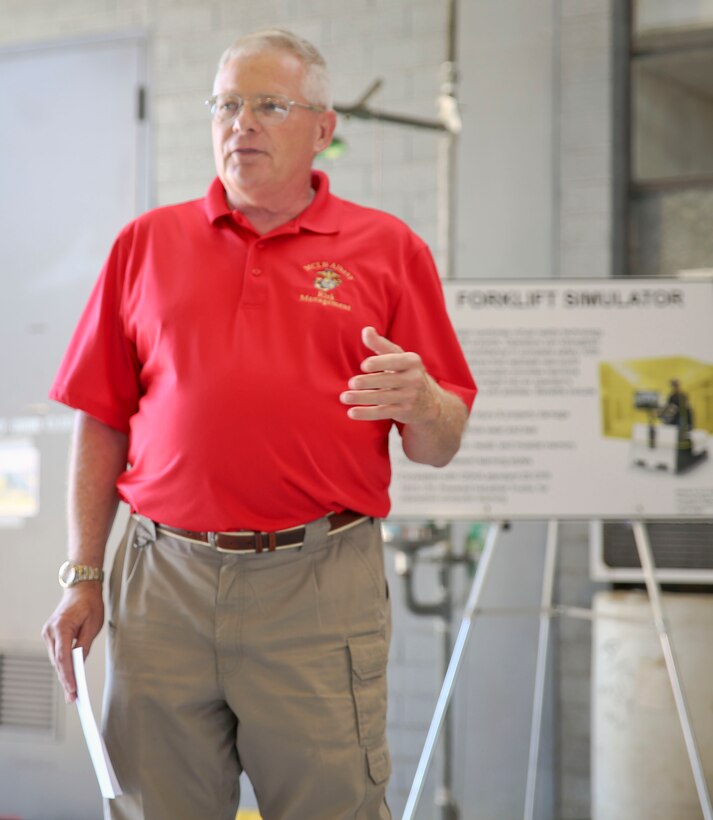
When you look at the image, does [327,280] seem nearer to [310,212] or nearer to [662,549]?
[310,212]

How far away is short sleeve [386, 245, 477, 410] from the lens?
1.66 metres

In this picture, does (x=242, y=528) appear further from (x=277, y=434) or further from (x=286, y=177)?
(x=286, y=177)

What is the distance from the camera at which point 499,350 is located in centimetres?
273

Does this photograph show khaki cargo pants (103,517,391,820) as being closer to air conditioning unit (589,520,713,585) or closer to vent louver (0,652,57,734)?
air conditioning unit (589,520,713,585)

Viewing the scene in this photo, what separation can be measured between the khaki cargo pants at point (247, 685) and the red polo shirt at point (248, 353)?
0.08 meters

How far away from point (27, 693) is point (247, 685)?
2608mm

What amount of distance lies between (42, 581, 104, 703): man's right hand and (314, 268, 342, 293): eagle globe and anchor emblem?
1.84 feet

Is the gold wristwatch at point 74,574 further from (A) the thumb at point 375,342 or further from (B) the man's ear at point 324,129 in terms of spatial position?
(B) the man's ear at point 324,129

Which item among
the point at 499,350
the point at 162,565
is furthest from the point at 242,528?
the point at 499,350

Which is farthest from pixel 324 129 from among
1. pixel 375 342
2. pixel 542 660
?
pixel 542 660

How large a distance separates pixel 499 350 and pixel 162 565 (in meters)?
1.38

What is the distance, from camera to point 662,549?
3.35 metres

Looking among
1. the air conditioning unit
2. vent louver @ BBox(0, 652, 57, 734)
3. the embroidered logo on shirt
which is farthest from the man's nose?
vent louver @ BBox(0, 652, 57, 734)

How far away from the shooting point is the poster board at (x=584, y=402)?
269 centimetres
